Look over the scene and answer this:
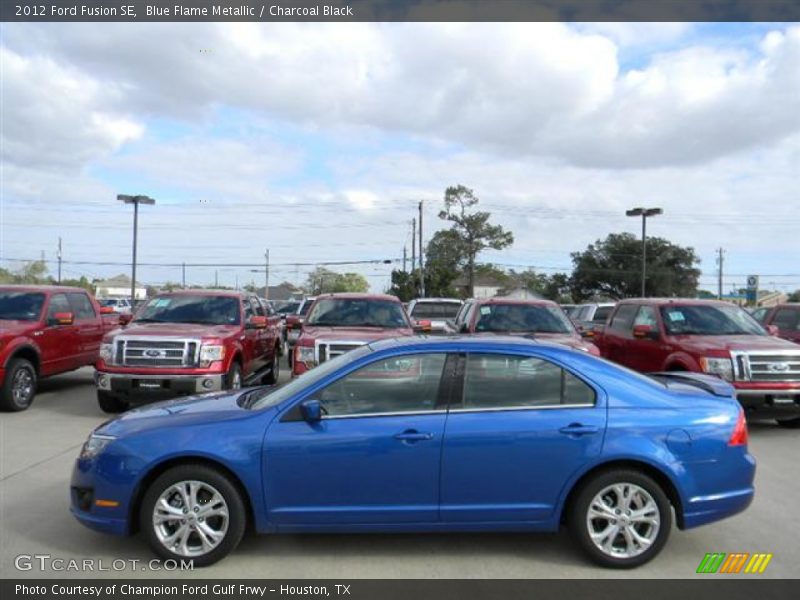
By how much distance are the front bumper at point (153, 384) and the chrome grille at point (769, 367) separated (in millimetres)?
7041

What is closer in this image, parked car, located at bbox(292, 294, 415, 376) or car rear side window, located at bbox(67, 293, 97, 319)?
parked car, located at bbox(292, 294, 415, 376)

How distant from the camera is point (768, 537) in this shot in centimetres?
508

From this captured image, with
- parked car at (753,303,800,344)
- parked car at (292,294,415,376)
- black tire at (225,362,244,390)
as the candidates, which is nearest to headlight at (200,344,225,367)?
black tire at (225,362,244,390)

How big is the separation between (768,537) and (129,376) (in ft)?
24.8

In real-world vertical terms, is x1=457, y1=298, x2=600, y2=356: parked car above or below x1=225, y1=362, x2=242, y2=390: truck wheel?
above

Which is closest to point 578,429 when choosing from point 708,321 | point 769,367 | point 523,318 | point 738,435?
point 738,435

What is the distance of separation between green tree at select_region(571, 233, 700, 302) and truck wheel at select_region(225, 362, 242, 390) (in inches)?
2749

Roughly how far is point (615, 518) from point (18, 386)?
8.97m

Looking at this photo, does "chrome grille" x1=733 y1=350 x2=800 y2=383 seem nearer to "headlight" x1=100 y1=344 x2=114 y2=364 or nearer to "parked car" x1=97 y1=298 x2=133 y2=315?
"headlight" x1=100 y1=344 x2=114 y2=364

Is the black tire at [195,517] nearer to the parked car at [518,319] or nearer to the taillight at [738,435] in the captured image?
the taillight at [738,435]

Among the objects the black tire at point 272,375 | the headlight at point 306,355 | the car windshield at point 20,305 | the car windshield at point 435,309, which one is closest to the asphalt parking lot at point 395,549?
the headlight at point 306,355

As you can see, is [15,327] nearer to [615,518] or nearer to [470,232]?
[615,518]

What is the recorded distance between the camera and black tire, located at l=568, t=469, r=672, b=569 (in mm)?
4410
